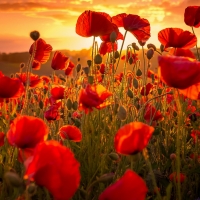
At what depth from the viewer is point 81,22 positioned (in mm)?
2232

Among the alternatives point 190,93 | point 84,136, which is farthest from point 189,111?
point 190,93

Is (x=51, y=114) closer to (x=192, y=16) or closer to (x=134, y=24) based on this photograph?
(x=134, y=24)

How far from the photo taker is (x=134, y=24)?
97.9 inches

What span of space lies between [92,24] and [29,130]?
47.7 inches

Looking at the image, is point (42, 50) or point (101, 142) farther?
point (42, 50)

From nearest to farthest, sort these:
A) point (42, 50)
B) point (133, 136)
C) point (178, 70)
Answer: point (133, 136) < point (178, 70) < point (42, 50)

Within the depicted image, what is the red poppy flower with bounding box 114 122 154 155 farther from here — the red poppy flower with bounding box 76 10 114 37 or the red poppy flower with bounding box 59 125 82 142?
the red poppy flower with bounding box 76 10 114 37

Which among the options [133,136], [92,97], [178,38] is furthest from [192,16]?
[133,136]

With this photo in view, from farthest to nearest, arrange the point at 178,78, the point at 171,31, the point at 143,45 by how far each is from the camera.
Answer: the point at 143,45
the point at 171,31
the point at 178,78

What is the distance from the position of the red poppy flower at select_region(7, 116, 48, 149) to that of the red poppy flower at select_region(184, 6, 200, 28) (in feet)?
6.35

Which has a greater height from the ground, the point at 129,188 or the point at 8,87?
the point at 8,87

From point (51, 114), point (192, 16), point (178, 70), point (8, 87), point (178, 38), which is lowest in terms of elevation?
point (51, 114)

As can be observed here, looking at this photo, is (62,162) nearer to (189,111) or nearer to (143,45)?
(143,45)

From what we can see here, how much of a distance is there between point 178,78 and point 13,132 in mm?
587
